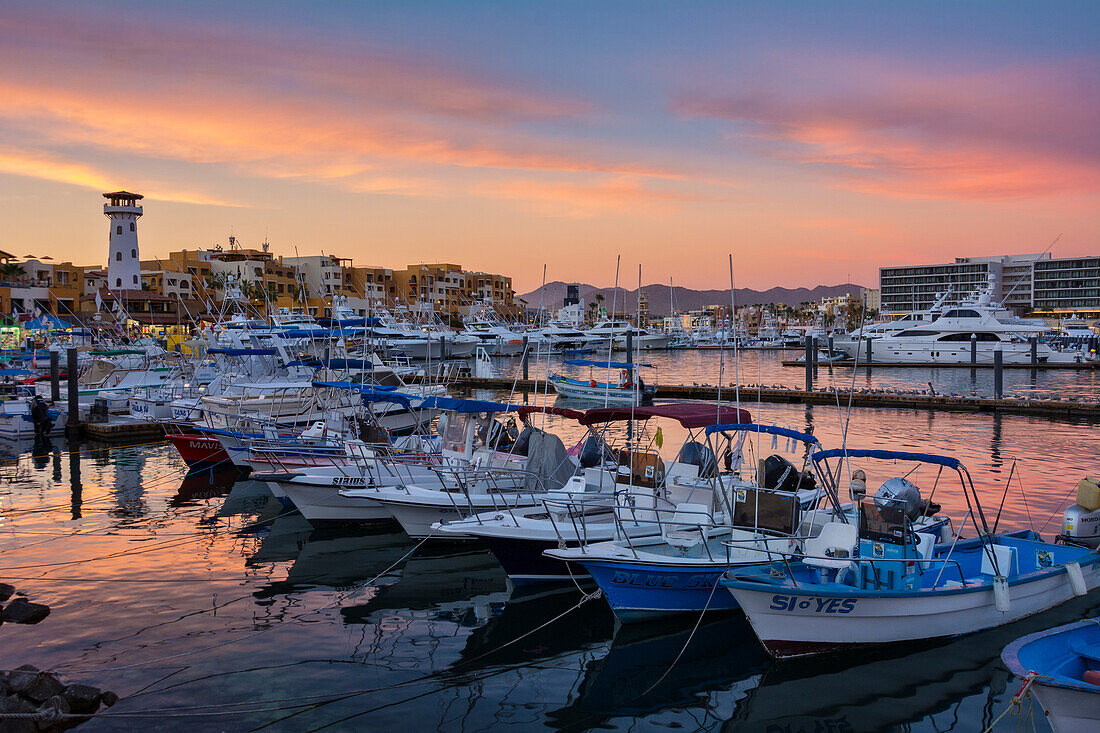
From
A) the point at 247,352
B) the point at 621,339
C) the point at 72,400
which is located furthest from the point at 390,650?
the point at 621,339

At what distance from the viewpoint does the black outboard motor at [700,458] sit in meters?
16.1

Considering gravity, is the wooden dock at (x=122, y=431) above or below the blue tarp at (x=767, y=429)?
below

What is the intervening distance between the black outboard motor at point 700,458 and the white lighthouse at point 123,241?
9452 cm

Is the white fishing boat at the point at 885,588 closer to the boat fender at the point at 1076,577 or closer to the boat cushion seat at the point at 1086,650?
the boat fender at the point at 1076,577

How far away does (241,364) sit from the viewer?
35.8 meters

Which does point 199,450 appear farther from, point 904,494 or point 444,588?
point 904,494

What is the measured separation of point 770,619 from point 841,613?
102 cm

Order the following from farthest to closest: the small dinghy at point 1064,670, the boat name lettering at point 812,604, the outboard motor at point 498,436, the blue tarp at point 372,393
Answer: the blue tarp at point 372,393
the outboard motor at point 498,436
the boat name lettering at point 812,604
the small dinghy at point 1064,670

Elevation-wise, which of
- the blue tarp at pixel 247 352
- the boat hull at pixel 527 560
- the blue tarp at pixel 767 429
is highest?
the blue tarp at pixel 247 352

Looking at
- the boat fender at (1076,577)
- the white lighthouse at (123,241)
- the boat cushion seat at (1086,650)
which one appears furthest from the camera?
the white lighthouse at (123,241)

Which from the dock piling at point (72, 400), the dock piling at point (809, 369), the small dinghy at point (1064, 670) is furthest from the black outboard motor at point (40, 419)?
the dock piling at point (809, 369)

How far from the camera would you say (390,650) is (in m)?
12.4

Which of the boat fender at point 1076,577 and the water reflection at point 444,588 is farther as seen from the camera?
the water reflection at point 444,588

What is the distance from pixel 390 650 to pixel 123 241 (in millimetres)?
98160
